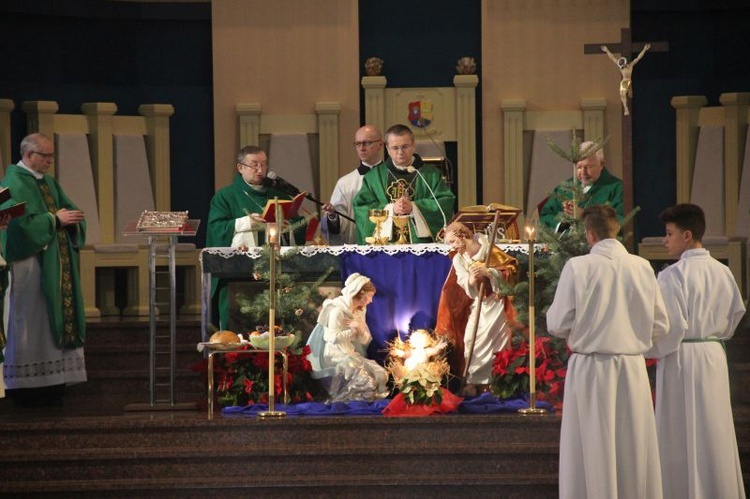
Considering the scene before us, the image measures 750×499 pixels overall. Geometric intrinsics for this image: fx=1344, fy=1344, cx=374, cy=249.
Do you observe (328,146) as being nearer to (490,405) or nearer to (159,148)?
(159,148)

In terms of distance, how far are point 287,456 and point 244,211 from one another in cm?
276

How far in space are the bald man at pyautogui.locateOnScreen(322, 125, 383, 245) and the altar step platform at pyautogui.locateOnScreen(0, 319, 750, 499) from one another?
2475mm

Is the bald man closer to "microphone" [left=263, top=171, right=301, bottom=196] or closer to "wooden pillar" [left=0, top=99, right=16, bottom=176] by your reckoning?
"microphone" [left=263, top=171, right=301, bottom=196]

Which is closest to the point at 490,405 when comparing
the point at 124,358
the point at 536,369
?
the point at 536,369

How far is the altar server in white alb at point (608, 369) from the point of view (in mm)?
6648

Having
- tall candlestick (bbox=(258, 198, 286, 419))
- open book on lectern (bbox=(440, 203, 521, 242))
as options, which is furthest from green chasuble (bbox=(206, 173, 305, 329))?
tall candlestick (bbox=(258, 198, 286, 419))

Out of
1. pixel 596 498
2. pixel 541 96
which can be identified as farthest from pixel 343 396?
pixel 541 96

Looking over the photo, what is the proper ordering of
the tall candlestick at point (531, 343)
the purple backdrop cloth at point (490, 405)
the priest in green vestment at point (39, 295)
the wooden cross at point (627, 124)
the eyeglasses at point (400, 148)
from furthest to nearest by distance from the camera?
the eyeglasses at point (400, 148) → the priest in green vestment at point (39, 295) → the wooden cross at point (627, 124) → the purple backdrop cloth at point (490, 405) → the tall candlestick at point (531, 343)

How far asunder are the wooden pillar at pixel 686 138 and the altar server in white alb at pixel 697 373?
18.9ft

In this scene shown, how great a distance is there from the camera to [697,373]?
7.13 meters

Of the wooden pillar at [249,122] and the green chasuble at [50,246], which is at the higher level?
the wooden pillar at [249,122]

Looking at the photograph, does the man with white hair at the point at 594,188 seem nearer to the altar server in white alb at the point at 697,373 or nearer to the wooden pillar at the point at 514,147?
the altar server in white alb at the point at 697,373

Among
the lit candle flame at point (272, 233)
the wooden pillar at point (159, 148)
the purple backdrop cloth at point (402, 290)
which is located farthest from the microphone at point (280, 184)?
the wooden pillar at point (159, 148)

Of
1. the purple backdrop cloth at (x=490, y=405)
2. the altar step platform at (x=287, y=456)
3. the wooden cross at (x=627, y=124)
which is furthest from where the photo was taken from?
the wooden cross at (x=627, y=124)
